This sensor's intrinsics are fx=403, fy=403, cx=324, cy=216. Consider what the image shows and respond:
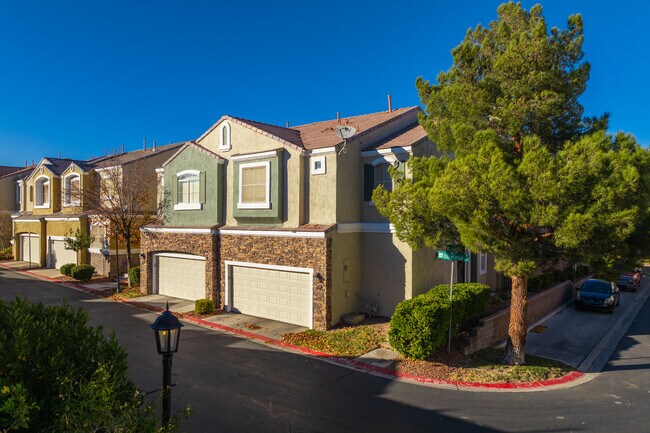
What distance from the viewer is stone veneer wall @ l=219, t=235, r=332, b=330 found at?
48.1 ft

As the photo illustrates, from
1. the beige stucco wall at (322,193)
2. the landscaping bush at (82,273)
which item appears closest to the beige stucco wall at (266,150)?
the beige stucco wall at (322,193)

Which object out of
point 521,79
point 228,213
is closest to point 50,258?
point 228,213

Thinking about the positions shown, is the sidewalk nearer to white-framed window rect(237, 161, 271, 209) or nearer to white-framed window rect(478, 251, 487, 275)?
white-framed window rect(478, 251, 487, 275)

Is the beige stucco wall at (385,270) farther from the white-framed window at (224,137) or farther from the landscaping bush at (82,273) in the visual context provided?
the landscaping bush at (82,273)

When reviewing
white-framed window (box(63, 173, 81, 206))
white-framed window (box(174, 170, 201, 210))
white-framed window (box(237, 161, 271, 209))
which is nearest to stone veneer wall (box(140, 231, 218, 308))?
white-framed window (box(174, 170, 201, 210))

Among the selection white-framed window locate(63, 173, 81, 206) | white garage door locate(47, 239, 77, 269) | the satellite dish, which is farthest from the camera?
white garage door locate(47, 239, 77, 269)

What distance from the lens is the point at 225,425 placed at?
26.7 feet

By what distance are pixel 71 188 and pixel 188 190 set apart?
14.6m

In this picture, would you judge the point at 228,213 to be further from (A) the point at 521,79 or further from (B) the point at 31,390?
(B) the point at 31,390

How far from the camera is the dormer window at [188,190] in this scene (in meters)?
19.7

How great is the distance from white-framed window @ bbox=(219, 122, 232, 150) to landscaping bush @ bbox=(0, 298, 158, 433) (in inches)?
552

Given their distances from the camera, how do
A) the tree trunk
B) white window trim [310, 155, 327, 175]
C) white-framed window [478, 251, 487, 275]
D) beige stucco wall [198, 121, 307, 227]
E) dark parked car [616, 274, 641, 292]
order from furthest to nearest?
dark parked car [616, 274, 641, 292] < white-framed window [478, 251, 487, 275] < beige stucco wall [198, 121, 307, 227] < white window trim [310, 155, 327, 175] < the tree trunk

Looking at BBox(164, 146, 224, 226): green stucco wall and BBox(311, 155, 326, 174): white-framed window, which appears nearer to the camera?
BBox(311, 155, 326, 174): white-framed window

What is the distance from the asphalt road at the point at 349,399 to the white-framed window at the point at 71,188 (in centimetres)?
2028
